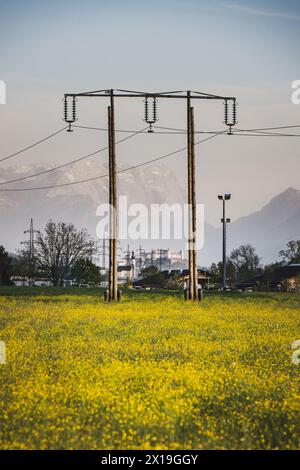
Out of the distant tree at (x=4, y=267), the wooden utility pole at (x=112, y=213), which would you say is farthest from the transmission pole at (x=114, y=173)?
the distant tree at (x=4, y=267)

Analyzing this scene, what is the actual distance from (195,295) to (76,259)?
8365 cm

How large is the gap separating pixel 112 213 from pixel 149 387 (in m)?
31.8

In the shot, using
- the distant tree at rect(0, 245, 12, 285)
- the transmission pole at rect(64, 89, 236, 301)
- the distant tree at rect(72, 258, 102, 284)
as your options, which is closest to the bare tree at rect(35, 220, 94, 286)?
the distant tree at rect(72, 258, 102, 284)

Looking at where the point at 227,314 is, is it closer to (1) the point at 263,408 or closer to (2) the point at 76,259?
(1) the point at 263,408

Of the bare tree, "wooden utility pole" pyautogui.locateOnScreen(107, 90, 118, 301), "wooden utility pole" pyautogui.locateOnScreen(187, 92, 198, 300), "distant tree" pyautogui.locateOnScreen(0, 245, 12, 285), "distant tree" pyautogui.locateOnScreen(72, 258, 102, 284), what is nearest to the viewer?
"wooden utility pole" pyautogui.locateOnScreen(187, 92, 198, 300)

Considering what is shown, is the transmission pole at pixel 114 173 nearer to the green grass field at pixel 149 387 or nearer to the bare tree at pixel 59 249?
the green grass field at pixel 149 387

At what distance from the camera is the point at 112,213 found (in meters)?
45.9

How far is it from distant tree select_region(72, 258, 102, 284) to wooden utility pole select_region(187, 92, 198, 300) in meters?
81.8

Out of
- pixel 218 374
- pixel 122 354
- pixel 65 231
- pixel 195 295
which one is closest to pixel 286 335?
pixel 122 354

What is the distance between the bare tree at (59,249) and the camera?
397 feet

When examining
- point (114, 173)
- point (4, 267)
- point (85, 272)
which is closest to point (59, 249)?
point (85, 272)

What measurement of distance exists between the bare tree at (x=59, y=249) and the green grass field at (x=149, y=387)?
307 feet

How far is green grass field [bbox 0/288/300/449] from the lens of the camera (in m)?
11.0

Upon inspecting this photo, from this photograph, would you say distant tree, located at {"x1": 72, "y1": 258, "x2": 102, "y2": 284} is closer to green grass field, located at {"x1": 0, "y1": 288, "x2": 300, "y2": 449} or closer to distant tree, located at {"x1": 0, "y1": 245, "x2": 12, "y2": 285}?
distant tree, located at {"x1": 0, "y1": 245, "x2": 12, "y2": 285}
